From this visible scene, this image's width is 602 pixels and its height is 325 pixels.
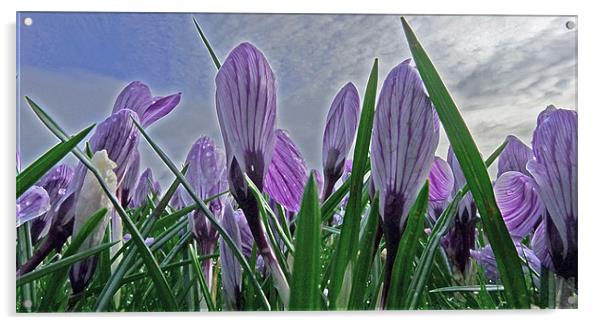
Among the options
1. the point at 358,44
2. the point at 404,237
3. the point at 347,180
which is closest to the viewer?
the point at 404,237

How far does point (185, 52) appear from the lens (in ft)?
3.93

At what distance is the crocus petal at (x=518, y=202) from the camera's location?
3.76 feet

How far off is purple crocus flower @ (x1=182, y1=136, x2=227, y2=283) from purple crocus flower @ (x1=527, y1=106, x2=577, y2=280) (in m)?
0.53

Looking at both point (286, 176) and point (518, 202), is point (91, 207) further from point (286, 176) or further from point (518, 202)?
point (518, 202)

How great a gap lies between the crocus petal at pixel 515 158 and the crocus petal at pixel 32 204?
771 mm

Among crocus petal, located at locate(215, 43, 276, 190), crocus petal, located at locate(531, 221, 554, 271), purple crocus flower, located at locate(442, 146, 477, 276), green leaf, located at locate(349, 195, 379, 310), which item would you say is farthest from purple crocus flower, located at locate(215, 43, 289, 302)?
crocus petal, located at locate(531, 221, 554, 271)

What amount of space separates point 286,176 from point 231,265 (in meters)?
0.17

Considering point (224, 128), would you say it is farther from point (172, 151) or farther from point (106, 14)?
point (106, 14)

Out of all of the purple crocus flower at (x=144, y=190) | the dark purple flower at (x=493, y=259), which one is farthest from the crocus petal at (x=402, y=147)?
the purple crocus flower at (x=144, y=190)

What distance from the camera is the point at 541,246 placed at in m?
1.13

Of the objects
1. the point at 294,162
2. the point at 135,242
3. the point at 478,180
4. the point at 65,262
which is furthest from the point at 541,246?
the point at 65,262
